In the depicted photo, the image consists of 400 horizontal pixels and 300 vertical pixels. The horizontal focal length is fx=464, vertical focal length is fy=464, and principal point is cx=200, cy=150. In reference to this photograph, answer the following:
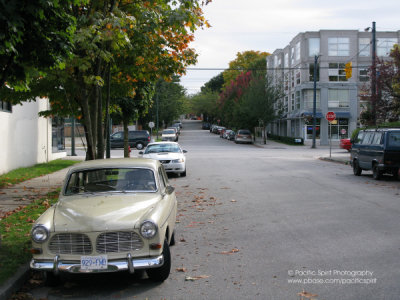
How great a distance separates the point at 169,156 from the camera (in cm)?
1827

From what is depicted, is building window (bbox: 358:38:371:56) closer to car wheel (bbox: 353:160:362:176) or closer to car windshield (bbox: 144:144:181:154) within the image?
car wheel (bbox: 353:160:362:176)

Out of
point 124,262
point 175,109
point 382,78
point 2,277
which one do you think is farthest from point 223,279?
point 175,109

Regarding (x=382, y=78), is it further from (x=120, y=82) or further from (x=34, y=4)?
(x=34, y=4)

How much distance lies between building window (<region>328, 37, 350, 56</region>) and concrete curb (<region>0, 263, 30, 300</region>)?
5057cm

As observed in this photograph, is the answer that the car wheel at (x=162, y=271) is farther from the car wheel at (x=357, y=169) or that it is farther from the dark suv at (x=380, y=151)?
the car wheel at (x=357, y=169)

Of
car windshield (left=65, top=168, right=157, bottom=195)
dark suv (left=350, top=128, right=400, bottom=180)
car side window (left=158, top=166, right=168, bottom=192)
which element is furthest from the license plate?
dark suv (left=350, top=128, right=400, bottom=180)

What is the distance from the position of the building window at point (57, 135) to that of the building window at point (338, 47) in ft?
109

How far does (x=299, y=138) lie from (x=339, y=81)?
7989 mm

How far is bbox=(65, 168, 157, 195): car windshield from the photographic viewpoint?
667 centimetres

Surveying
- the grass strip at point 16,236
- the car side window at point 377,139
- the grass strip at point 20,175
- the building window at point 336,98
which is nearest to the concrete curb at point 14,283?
the grass strip at point 16,236

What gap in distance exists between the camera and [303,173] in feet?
63.4

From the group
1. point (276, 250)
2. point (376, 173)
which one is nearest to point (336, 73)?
point (376, 173)

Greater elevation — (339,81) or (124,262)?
(339,81)

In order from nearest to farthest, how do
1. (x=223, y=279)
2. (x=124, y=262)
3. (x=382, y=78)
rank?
1. (x=124, y=262)
2. (x=223, y=279)
3. (x=382, y=78)
